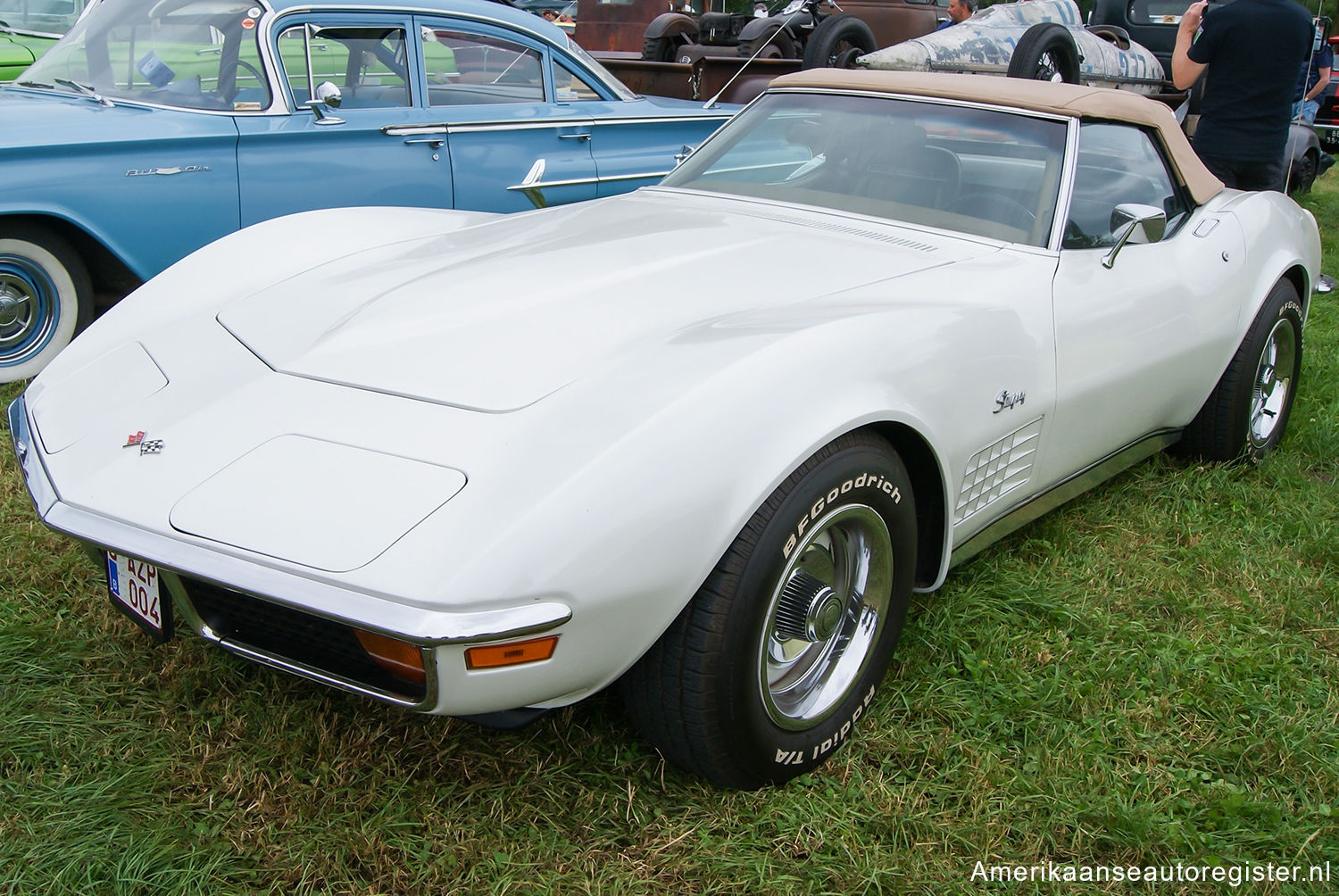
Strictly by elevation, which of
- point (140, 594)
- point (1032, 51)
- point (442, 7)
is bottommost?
point (140, 594)

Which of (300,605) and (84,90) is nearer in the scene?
(300,605)

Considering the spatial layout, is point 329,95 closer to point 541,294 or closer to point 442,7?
point 442,7

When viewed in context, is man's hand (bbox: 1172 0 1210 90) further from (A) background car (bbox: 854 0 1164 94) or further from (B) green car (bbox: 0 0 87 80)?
(B) green car (bbox: 0 0 87 80)

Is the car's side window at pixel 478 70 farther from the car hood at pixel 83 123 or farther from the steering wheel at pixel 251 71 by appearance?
the car hood at pixel 83 123

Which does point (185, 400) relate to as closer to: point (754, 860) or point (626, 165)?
point (754, 860)

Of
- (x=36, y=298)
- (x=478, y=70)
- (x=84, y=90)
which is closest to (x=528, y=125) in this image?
(x=478, y=70)

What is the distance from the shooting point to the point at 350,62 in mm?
4703

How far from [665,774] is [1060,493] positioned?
135 centimetres

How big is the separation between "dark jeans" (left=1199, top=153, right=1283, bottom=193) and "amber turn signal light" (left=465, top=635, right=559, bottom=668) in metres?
4.73

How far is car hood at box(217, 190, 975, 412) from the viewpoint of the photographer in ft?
6.57

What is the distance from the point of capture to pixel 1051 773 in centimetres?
218

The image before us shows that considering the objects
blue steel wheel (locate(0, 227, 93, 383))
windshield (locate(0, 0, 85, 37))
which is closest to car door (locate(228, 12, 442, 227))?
blue steel wheel (locate(0, 227, 93, 383))

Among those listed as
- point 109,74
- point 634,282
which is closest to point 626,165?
point 109,74

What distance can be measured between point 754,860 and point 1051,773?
26.3 inches
